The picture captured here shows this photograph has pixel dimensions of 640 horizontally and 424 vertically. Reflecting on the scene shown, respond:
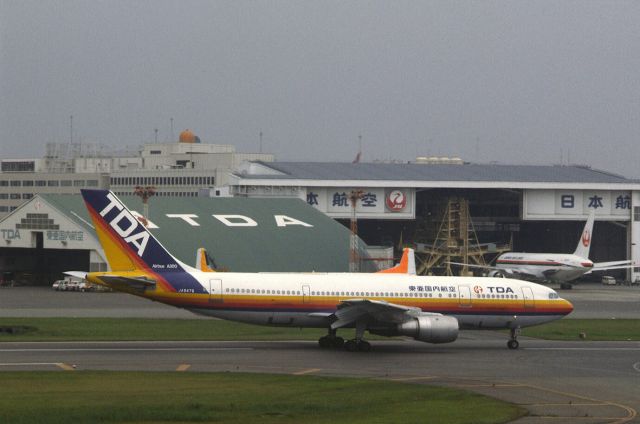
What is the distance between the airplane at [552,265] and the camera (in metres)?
114

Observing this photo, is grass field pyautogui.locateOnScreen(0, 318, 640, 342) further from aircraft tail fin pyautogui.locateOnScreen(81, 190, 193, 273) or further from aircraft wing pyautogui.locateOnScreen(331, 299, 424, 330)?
aircraft wing pyautogui.locateOnScreen(331, 299, 424, 330)

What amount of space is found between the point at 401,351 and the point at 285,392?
1504 cm

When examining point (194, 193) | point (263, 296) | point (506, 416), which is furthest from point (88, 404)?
point (194, 193)

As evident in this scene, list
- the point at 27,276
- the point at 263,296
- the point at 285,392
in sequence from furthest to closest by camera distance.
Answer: the point at 27,276 < the point at 263,296 < the point at 285,392

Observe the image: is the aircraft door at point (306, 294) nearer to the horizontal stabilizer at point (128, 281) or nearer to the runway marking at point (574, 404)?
the horizontal stabilizer at point (128, 281)

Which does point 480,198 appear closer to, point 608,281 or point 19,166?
point 608,281

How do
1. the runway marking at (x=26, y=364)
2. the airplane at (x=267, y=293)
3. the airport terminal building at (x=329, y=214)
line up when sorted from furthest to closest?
the airport terminal building at (x=329, y=214)
the airplane at (x=267, y=293)
the runway marking at (x=26, y=364)

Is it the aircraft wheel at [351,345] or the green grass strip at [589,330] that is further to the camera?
the green grass strip at [589,330]

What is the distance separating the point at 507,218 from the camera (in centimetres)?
13775

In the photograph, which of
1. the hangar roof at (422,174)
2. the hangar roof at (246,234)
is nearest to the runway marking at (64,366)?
the hangar roof at (246,234)

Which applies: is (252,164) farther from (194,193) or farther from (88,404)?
(88,404)

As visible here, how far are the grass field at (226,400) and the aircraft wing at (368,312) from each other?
9.25m

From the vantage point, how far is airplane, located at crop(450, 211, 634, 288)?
11362cm

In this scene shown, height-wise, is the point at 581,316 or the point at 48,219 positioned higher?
the point at 48,219
